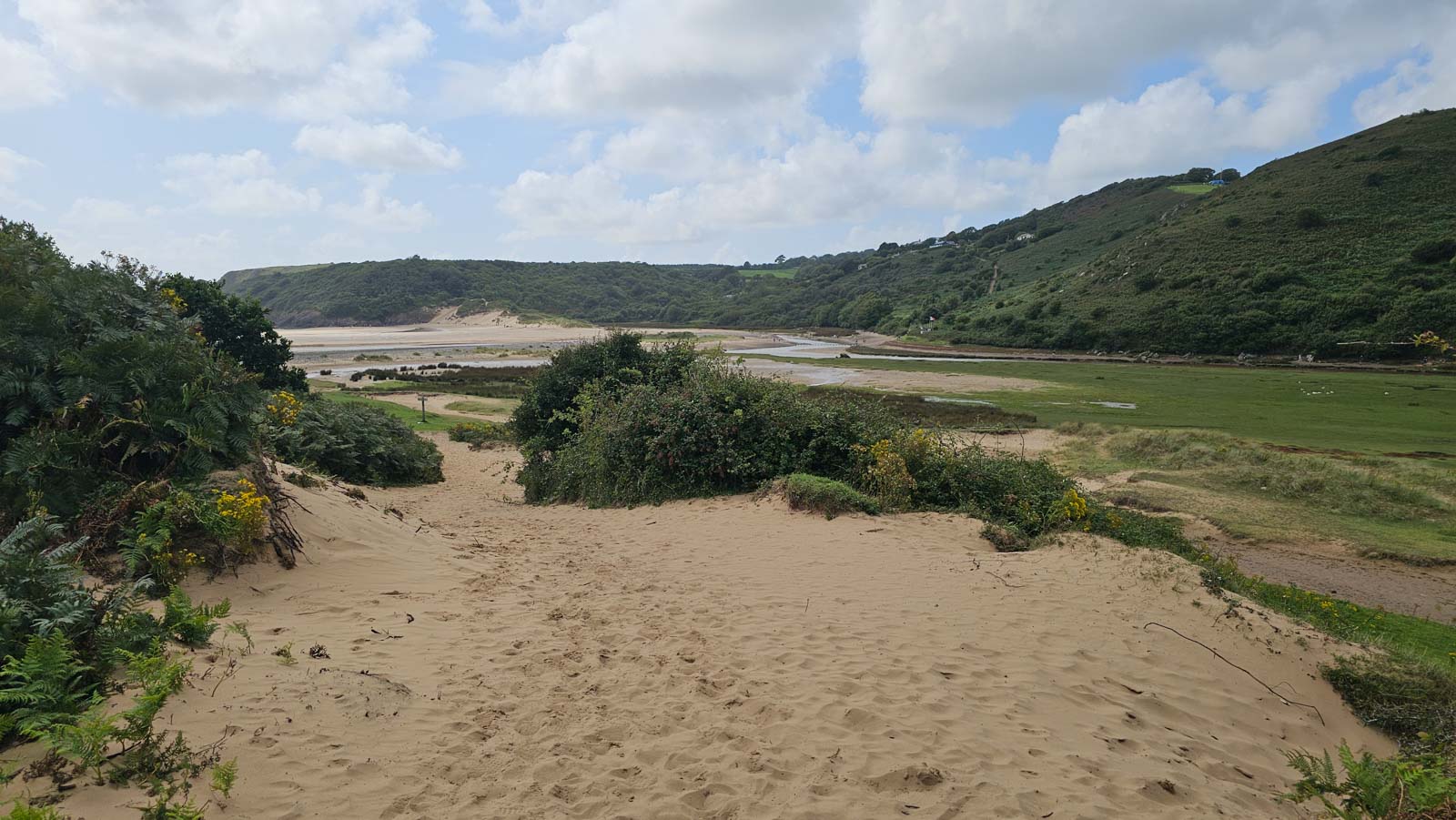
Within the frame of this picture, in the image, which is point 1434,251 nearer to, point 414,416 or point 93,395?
point 414,416

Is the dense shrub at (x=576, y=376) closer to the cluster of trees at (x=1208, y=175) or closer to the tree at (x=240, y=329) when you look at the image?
the tree at (x=240, y=329)

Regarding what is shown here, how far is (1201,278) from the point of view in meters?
60.3

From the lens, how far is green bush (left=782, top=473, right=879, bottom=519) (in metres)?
10.3

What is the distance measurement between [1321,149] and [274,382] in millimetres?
99826

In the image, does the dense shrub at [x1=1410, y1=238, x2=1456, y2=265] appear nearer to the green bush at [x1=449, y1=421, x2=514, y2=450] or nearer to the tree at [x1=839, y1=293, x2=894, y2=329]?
the tree at [x1=839, y1=293, x2=894, y2=329]

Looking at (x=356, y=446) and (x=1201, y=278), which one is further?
(x=1201, y=278)

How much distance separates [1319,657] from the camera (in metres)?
6.27

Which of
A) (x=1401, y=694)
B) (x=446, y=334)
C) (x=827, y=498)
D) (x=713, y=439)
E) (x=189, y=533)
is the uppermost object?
(x=446, y=334)

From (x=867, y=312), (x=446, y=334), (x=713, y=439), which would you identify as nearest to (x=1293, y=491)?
(x=713, y=439)

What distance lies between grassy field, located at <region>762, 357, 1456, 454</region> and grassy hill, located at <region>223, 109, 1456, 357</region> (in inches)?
137

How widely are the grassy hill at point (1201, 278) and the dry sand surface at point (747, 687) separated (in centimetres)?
2474

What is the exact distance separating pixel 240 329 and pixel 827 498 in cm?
2261

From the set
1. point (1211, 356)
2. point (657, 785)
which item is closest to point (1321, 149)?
point (1211, 356)

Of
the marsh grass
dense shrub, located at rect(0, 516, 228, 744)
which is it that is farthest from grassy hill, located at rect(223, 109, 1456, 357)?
dense shrub, located at rect(0, 516, 228, 744)
